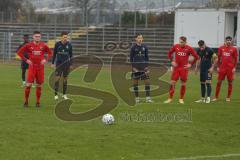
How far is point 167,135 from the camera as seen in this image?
12.6 m

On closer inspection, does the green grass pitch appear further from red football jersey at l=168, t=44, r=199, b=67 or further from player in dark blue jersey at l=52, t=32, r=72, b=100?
player in dark blue jersey at l=52, t=32, r=72, b=100

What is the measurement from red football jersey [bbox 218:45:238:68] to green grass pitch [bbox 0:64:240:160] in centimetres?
336

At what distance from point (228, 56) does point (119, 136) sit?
9.33 m

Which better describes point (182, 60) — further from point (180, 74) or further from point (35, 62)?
point (35, 62)

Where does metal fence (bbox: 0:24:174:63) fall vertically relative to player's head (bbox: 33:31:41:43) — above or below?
below

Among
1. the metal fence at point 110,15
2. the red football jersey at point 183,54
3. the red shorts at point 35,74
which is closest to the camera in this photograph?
the red shorts at point 35,74

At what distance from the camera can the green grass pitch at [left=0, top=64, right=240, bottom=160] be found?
10531 mm


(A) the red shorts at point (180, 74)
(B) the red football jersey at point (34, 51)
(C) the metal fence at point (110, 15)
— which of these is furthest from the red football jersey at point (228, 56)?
(C) the metal fence at point (110, 15)

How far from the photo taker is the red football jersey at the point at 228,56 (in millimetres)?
20672

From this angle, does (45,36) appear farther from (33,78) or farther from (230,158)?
(230,158)

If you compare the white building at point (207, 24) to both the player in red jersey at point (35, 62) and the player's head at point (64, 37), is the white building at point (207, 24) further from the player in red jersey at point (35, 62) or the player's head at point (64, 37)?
the player in red jersey at point (35, 62)

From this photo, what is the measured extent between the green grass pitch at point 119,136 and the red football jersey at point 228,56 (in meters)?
3.36

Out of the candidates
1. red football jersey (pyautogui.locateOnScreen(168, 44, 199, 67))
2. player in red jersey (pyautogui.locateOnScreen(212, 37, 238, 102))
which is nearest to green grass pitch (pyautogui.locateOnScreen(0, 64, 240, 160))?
red football jersey (pyautogui.locateOnScreen(168, 44, 199, 67))

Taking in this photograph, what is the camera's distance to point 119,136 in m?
12.3
